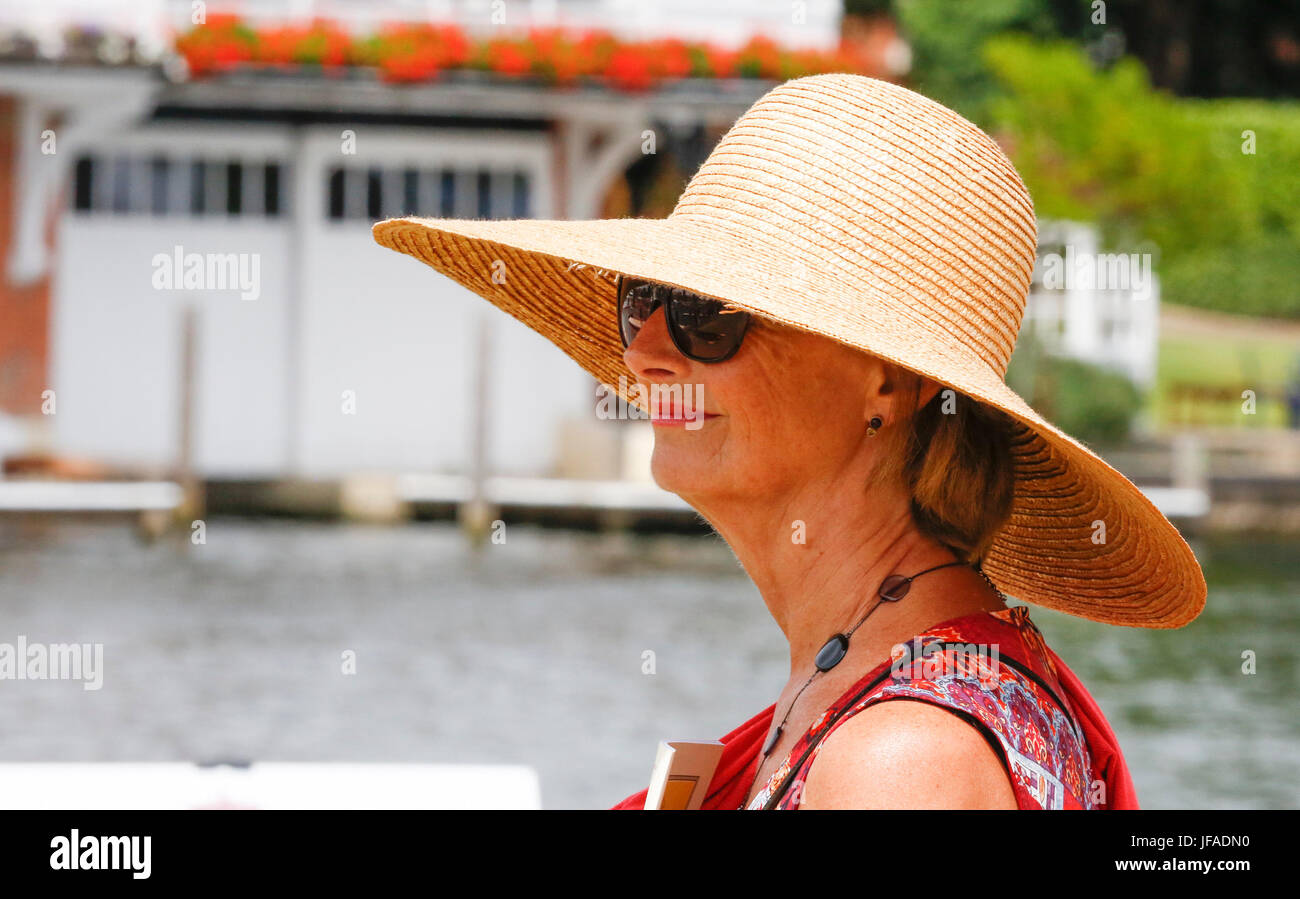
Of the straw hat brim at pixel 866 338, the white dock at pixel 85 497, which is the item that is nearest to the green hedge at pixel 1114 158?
the white dock at pixel 85 497

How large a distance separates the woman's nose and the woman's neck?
148 mm

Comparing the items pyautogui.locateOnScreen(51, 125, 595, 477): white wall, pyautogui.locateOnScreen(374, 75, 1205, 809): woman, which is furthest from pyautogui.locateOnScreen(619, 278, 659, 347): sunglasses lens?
pyautogui.locateOnScreen(51, 125, 595, 477): white wall

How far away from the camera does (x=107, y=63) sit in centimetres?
1641

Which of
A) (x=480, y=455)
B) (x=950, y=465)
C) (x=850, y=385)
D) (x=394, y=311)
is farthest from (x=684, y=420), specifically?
(x=394, y=311)

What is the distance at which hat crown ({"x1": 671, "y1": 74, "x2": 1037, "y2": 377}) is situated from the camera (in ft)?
6.28

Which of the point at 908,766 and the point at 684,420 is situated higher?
the point at 684,420

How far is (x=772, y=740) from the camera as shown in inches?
75.6

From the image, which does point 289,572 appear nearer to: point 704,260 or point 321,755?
point 321,755

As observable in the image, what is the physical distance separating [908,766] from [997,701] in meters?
0.14

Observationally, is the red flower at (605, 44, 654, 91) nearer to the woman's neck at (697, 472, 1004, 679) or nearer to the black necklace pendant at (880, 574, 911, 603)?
the woman's neck at (697, 472, 1004, 679)

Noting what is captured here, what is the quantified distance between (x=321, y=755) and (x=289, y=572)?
528cm

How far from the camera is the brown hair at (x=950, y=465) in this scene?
6.42ft

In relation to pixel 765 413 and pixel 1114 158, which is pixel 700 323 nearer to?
pixel 765 413
